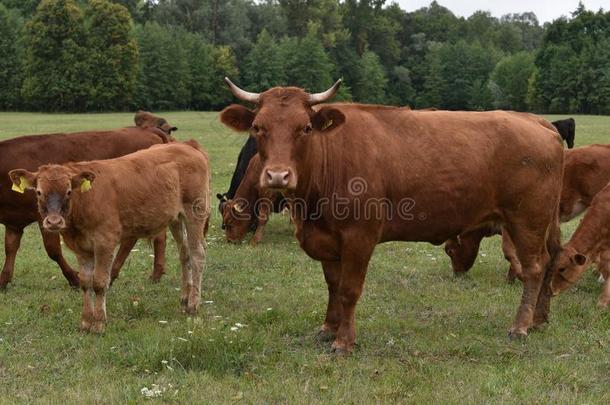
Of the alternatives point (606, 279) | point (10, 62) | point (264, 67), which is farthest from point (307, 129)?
point (10, 62)

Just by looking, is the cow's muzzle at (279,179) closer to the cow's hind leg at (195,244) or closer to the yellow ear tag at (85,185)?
the yellow ear tag at (85,185)

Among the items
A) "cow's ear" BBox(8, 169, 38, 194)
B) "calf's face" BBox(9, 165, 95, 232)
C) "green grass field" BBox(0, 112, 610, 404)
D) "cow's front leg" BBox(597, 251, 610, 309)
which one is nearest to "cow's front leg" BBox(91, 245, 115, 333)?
"green grass field" BBox(0, 112, 610, 404)

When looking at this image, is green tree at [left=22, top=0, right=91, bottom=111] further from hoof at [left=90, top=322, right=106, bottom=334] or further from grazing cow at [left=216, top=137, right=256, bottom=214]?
hoof at [left=90, top=322, right=106, bottom=334]

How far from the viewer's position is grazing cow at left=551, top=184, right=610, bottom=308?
807cm

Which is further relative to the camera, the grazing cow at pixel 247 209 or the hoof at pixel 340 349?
the grazing cow at pixel 247 209

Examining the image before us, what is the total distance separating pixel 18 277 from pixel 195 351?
4669 mm

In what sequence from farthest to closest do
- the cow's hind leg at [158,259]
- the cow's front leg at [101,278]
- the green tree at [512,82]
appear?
the green tree at [512,82]
the cow's hind leg at [158,259]
the cow's front leg at [101,278]

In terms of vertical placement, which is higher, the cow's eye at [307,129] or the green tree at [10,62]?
the cow's eye at [307,129]

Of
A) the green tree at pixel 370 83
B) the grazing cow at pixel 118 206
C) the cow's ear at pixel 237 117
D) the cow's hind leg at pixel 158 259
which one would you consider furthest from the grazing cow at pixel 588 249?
the green tree at pixel 370 83

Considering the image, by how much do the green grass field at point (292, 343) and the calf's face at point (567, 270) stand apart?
332 mm

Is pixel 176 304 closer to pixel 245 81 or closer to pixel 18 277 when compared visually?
pixel 18 277

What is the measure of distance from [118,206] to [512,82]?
9041 cm

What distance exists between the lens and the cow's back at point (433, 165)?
6688 mm

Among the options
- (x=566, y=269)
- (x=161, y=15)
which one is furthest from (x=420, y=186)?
(x=161, y=15)
